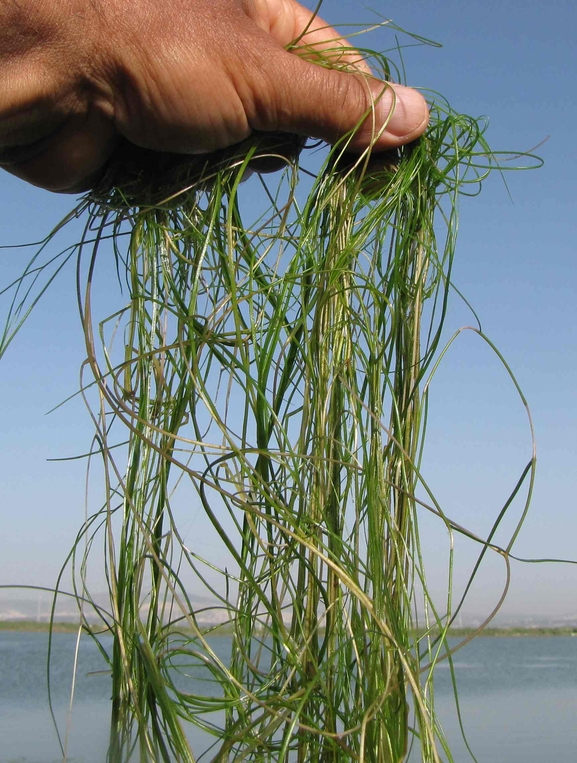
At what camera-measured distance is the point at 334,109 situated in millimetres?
596

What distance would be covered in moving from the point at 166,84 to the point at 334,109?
14cm

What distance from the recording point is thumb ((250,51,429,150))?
0.59m

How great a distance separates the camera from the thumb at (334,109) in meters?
0.59

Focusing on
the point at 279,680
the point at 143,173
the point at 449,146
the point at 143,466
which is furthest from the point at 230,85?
the point at 279,680

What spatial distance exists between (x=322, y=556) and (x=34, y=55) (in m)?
0.48

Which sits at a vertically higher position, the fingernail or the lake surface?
the fingernail

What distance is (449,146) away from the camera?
645 mm

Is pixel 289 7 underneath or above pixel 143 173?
above

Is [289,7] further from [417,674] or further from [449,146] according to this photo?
[417,674]

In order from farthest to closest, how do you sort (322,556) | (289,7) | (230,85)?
1. (289,7)
2. (230,85)
3. (322,556)

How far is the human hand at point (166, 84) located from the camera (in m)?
0.57

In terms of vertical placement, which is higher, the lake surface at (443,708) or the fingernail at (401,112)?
the fingernail at (401,112)

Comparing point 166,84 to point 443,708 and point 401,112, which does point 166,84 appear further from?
point 443,708

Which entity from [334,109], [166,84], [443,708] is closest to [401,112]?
[334,109]
